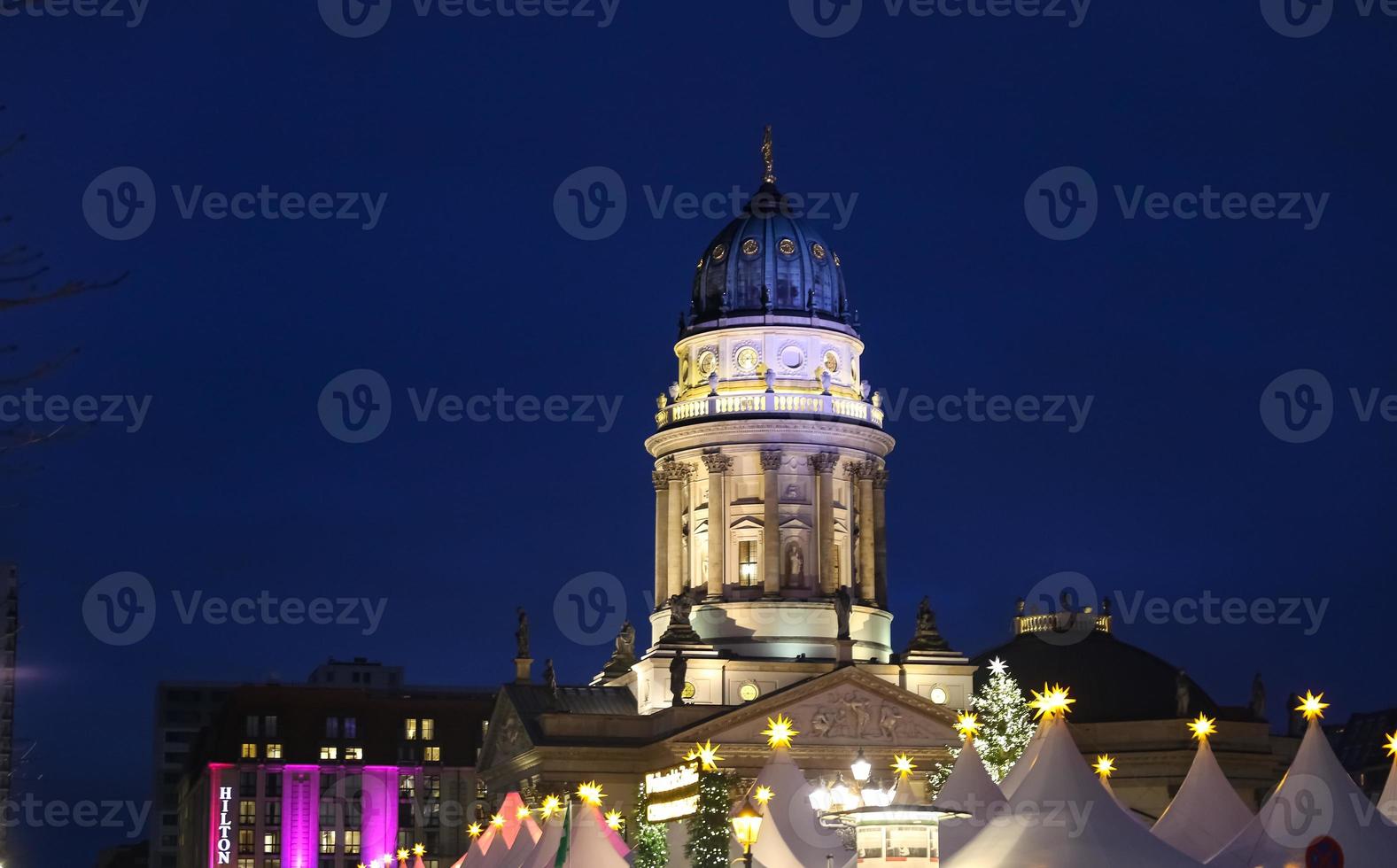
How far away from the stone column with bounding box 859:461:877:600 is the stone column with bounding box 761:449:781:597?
4.62 m

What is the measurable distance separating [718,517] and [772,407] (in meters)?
5.47

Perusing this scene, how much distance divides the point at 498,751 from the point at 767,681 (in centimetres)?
1415

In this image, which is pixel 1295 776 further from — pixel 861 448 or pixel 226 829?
pixel 226 829

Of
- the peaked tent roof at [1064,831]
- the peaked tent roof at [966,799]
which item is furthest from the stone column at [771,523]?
the peaked tent roof at [1064,831]

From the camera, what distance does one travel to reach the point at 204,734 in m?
168

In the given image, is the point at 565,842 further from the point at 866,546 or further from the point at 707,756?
the point at 866,546

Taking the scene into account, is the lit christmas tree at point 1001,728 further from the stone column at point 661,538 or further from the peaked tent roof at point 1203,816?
the peaked tent roof at point 1203,816

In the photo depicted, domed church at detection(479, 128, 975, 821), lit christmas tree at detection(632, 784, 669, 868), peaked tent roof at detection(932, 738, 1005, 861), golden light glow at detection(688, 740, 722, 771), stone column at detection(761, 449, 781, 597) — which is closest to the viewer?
peaked tent roof at detection(932, 738, 1005, 861)

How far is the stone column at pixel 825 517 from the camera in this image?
107250mm

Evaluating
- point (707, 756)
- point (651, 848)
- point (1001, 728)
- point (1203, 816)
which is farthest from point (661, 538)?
point (1203, 816)

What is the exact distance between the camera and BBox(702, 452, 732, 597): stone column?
107688 mm

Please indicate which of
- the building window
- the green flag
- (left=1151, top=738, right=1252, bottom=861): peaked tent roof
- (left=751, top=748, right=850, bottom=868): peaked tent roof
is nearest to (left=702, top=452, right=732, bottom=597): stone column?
the building window

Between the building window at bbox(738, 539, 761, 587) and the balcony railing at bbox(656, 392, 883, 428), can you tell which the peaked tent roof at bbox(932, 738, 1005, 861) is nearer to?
the building window at bbox(738, 539, 761, 587)

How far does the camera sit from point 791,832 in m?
69.6
